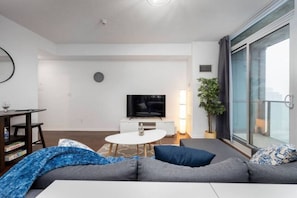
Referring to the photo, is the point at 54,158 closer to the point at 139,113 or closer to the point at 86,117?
the point at 139,113

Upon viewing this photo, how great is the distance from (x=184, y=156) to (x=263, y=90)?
258cm

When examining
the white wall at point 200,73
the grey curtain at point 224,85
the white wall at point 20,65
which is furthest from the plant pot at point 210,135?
the white wall at point 20,65

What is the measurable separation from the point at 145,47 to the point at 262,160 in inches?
157

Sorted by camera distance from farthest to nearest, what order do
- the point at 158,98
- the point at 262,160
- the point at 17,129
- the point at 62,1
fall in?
the point at 158,98, the point at 17,129, the point at 62,1, the point at 262,160

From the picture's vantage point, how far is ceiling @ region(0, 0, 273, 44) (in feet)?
9.06

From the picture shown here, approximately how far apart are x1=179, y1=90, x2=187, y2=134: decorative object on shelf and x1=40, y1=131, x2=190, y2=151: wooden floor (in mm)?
210

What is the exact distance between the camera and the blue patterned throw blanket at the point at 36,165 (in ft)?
3.18

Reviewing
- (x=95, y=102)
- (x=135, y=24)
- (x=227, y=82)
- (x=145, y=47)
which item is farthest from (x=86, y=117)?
(x=227, y=82)

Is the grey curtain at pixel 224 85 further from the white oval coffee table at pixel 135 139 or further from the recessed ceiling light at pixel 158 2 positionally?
the recessed ceiling light at pixel 158 2

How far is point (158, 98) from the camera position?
213 inches

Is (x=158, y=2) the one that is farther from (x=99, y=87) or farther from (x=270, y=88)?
(x=99, y=87)

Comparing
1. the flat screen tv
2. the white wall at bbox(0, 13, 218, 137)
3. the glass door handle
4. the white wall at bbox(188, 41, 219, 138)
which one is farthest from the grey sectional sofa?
the white wall at bbox(0, 13, 218, 137)

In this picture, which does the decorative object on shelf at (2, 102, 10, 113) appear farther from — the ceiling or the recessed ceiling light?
the recessed ceiling light

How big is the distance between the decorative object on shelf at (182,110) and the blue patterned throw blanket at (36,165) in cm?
411
